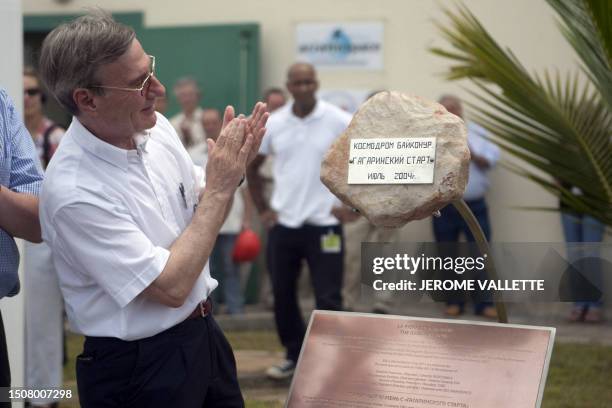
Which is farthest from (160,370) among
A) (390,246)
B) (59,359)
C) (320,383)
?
(59,359)

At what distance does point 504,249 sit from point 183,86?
651cm

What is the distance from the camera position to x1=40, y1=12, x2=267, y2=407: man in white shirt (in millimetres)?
2611

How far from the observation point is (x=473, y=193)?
8.62 m

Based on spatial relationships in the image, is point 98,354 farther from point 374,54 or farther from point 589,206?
point 374,54

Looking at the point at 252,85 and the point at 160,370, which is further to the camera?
the point at 252,85

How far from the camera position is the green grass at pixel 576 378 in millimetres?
5523

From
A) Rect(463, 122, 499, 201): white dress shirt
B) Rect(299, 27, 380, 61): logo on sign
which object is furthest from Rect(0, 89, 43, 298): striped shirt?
Rect(299, 27, 380, 61): logo on sign

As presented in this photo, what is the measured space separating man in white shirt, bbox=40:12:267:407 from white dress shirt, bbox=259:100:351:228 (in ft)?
11.9

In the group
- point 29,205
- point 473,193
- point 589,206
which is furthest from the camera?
point 473,193

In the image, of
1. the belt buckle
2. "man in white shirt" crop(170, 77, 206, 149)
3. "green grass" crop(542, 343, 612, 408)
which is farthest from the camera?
"man in white shirt" crop(170, 77, 206, 149)

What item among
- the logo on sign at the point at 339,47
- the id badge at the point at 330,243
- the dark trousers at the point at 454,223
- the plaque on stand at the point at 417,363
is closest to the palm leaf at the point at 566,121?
the plaque on stand at the point at 417,363

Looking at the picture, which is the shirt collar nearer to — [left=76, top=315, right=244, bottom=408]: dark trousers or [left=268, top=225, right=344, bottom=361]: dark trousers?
[left=76, top=315, right=244, bottom=408]: dark trousers

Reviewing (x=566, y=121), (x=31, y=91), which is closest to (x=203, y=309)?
(x=566, y=121)

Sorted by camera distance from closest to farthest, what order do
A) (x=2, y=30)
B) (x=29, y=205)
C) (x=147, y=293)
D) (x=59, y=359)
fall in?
(x=147, y=293) → (x=29, y=205) → (x=2, y=30) → (x=59, y=359)
